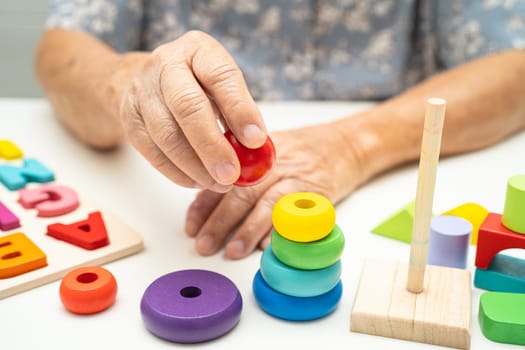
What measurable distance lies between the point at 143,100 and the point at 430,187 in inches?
13.2

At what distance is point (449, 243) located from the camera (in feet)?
2.58

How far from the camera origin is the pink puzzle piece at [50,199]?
0.90 m

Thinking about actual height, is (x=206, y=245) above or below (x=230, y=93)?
below

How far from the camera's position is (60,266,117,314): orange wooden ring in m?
0.70

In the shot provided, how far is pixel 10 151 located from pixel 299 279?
609mm

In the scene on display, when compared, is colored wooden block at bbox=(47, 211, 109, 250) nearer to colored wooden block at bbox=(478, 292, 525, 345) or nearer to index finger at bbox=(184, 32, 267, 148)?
index finger at bbox=(184, 32, 267, 148)

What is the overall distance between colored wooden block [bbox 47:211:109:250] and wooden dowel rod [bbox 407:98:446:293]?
1.18ft

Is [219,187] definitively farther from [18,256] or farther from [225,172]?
[18,256]

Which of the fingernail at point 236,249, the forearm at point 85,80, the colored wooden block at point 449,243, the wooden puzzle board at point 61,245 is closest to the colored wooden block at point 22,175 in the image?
the wooden puzzle board at point 61,245

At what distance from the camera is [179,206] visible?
954 mm

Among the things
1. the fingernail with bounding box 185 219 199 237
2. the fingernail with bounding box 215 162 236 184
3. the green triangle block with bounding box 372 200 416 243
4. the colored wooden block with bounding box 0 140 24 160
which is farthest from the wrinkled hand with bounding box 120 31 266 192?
the colored wooden block with bounding box 0 140 24 160

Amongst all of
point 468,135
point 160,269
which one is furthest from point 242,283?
point 468,135

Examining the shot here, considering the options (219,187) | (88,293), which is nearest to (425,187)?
(219,187)

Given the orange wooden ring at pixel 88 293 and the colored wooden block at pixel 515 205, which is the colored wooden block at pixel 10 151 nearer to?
the orange wooden ring at pixel 88 293
